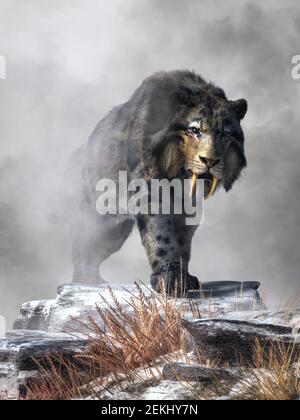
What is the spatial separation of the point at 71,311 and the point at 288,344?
389 centimetres

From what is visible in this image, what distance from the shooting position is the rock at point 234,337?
5035 millimetres

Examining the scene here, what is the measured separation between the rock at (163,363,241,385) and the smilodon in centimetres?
338

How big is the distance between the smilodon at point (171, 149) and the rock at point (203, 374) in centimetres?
338

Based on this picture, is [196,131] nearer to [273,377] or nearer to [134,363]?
[134,363]

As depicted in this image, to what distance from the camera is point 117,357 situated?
554 cm

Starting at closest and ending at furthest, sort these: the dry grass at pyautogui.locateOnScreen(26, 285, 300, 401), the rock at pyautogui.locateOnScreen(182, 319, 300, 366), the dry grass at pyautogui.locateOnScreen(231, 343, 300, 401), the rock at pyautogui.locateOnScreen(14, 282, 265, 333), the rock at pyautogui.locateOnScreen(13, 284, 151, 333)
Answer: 1. the dry grass at pyautogui.locateOnScreen(231, 343, 300, 401)
2. the dry grass at pyautogui.locateOnScreen(26, 285, 300, 401)
3. the rock at pyautogui.locateOnScreen(182, 319, 300, 366)
4. the rock at pyautogui.locateOnScreen(14, 282, 265, 333)
5. the rock at pyautogui.locateOnScreen(13, 284, 151, 333)

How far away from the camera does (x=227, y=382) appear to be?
4.86 metres

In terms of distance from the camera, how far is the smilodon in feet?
Answer: 29.7

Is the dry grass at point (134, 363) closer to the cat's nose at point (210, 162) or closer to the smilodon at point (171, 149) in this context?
the smilodon at point (171, 149)

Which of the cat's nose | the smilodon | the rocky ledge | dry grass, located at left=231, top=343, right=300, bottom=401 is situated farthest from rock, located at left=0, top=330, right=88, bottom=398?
the cat's nose

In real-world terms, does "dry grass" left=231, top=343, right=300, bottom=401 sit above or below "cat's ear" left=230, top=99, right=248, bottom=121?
below

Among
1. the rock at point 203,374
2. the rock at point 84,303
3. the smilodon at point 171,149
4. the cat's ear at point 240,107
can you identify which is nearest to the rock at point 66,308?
the rock at point 84,303

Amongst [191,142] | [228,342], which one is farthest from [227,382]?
[191,142]

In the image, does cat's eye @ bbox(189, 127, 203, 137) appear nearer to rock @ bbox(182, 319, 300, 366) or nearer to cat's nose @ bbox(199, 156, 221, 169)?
cat's nose @ bbox(199, 156, 221, 169)
